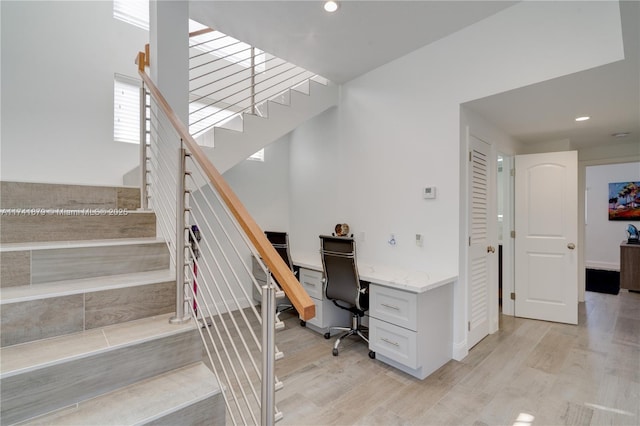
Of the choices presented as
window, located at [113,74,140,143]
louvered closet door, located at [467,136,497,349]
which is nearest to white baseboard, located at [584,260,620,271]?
louvered closet door, located at [467,136,497,349]

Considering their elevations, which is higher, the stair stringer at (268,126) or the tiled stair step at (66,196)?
the stair stringer at (268,126)

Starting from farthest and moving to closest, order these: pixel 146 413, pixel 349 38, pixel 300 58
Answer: pixel 300 58
pixel 349 38
pixel 146 413

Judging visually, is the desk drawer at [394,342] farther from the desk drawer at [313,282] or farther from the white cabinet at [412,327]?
the desk drawer at [313,282]

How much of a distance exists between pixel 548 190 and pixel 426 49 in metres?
2.34

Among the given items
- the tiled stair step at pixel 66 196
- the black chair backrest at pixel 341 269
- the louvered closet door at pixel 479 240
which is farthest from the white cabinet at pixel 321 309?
the tiled stair step at pixel 66 196

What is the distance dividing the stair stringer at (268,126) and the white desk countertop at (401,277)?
4.76 ft

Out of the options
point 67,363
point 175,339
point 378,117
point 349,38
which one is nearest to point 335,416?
point 175,339

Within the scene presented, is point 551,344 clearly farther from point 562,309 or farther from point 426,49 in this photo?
point 426,49

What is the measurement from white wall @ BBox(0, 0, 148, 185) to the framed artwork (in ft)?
31.3

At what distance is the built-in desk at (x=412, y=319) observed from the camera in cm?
234

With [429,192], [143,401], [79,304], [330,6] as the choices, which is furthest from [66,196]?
[429,192]

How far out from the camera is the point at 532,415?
75.4 inches

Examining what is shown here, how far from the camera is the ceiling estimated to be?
234cm

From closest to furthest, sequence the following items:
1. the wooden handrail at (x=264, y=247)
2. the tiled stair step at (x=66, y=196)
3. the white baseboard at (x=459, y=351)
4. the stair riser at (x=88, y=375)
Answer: the wooden handrail at (x=264, y=247) → the stair riser at (x=88, y=375) → the tiled stair step at (x=66, y=196) → the white baseboard at (x=459, y=351)
